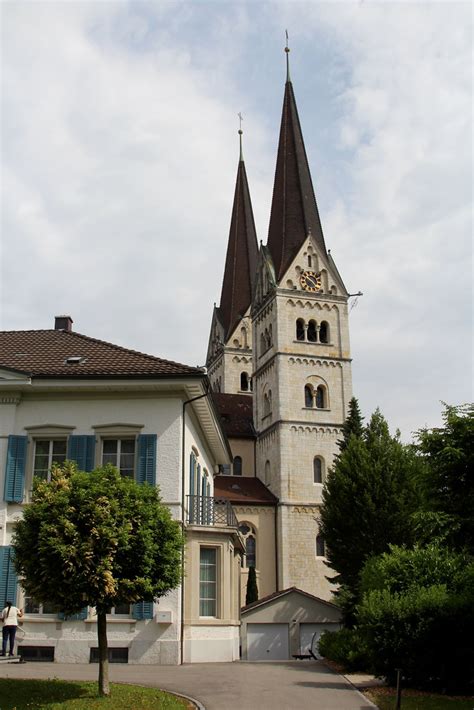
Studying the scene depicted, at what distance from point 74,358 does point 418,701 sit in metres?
13.9

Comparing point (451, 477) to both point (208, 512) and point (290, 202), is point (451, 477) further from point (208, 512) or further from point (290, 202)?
point (290, 202)

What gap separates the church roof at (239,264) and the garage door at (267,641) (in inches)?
1632

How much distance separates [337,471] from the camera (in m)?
40.8

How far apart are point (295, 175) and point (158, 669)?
52753 mm

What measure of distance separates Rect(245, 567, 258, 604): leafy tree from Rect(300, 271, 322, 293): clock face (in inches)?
899

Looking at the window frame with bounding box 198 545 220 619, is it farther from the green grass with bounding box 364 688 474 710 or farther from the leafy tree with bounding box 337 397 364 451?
the leafy tree with bounding box 337 397 364 451

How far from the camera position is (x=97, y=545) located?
14320mm

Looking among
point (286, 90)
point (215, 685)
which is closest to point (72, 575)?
point (215, 685)

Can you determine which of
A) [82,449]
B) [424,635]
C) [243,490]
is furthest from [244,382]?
[424,635]

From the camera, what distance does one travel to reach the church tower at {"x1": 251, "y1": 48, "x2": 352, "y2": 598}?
54125 millimetres

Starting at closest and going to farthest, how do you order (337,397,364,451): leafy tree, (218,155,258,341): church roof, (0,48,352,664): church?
(0,48,352,664): church
(337,397,364,451): leafy tree
(218,155,258,341): church roof

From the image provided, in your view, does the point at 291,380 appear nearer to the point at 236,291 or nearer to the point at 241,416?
the point at 241,416

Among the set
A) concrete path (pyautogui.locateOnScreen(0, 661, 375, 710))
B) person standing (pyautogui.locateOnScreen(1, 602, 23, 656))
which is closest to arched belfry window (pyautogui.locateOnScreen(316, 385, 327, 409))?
concrete path (pyautogui.locateOnScreen(0, 661, 375, 710))

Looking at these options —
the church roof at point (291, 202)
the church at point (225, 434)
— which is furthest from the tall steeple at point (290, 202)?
the church at point (225, 434)
